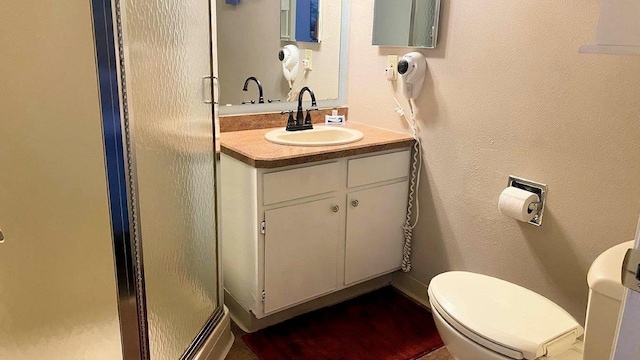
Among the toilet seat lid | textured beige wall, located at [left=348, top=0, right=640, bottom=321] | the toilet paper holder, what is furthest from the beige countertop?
the toilet seat lid

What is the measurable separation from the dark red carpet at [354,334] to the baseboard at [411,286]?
0.15ft

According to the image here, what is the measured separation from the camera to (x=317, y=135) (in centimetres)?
235

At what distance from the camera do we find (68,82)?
146cm

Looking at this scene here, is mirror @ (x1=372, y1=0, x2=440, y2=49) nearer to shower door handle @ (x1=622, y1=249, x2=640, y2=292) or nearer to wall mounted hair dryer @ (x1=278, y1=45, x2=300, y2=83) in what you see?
wall mounted hair dryer @ (x1=278, y1=45, x2=300, y2=83)

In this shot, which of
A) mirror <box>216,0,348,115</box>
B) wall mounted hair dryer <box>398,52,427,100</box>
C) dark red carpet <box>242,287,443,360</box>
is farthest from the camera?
mirror <box>216,0,348,115</box>

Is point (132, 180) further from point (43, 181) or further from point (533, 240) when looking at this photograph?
point (533, 240)

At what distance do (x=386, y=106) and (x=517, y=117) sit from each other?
69cm

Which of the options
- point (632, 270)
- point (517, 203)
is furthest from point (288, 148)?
point (632, 270)

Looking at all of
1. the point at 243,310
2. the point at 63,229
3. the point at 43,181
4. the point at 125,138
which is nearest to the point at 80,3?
the point at 125,138

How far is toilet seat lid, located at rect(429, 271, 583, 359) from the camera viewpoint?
1364 millimetres

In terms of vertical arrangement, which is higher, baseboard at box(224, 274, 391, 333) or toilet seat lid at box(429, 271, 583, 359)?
toilet seat lid at box(429, 271, 583, 359)

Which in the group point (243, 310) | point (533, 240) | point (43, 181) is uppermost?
point (43, 181)

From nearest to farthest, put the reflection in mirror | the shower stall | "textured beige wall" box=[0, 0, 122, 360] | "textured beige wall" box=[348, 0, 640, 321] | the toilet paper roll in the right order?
the shower stall → "textured beige wall" box=[0, 0, 122, 360] → "textured beige wall" box=[348, 0, 640, 321] → the toilet paper roll → the reflection in mirror

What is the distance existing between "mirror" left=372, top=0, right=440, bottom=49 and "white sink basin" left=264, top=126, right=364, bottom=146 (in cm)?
45
